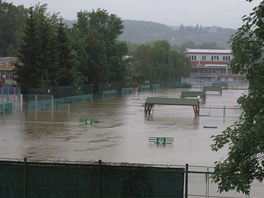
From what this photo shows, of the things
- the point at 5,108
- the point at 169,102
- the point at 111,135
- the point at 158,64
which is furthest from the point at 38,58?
the point at 158,64

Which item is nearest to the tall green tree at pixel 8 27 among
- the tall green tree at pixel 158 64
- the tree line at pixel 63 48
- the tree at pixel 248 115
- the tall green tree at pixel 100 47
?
the tree line at pixel 63 48

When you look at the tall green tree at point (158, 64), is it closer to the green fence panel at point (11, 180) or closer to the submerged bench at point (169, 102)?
the submerged bench at point (169, 102)

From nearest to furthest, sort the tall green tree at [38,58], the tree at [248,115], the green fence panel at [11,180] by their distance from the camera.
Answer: the tree at [248,115] < the green fence panel at [11,180] < the tall green tree at [38,58]

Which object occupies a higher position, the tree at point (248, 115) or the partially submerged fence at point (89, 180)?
the tree at point (248, 115)

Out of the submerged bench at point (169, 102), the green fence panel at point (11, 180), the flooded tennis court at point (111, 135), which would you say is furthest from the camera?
the submerged bench at point (169, 102)

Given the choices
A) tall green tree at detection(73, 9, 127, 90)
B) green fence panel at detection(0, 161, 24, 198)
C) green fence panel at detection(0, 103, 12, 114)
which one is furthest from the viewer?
tall green tree at detection(73, 9, 127, 90)

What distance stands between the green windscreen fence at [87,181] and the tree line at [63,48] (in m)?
54.7

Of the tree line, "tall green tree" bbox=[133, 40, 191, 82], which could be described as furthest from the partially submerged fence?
"tall green tree" bbox=[133, 40, 191, 82]

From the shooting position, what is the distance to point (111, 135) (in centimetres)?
3681

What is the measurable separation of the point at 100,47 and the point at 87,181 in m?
77.2

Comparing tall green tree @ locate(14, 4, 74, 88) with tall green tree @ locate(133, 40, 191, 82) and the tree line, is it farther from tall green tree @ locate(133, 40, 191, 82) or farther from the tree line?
tall green tree @ locate(133, 40, 191, 82)

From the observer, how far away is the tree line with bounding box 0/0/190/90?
68.4 meters

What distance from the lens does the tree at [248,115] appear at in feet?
29.9

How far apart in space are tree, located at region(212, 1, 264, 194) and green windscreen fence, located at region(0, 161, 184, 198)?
2623 millimetres
